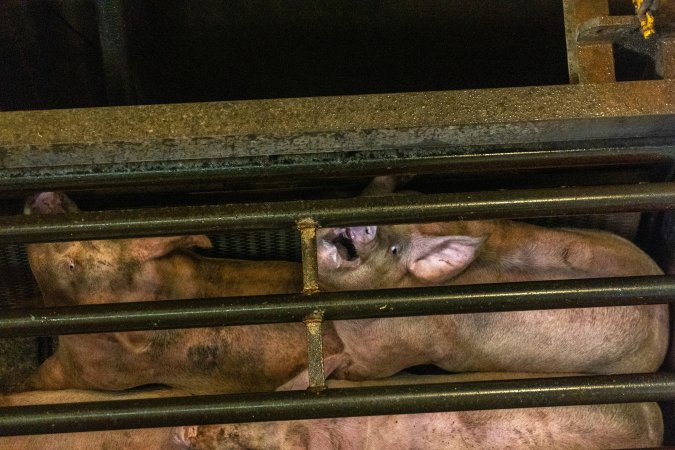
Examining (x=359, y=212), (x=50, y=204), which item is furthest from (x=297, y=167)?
(x=50, y=204)

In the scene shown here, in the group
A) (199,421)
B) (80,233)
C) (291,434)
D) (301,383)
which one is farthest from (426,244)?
(80,233)

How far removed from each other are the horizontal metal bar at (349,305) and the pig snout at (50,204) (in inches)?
23.1

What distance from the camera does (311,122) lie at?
1.58 m

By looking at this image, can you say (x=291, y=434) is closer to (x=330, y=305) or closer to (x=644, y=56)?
(x=330, y=305)

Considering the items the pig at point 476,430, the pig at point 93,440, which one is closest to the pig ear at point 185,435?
the pig at point 476,430

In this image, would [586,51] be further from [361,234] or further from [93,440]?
[93,440]

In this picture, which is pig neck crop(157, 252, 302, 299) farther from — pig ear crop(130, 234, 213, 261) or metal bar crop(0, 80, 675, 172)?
metal bar crop(0, 80, 675, 172)

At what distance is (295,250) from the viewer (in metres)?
2.39

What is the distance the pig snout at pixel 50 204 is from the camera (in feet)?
6.67

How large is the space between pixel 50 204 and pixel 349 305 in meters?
1.10

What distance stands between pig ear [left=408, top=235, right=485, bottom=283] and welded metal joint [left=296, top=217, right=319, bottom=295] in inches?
23.2

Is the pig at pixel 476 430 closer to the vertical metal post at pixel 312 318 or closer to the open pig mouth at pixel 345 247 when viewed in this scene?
the open pig mouth at pixel 345 247

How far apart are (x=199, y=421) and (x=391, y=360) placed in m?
0.90

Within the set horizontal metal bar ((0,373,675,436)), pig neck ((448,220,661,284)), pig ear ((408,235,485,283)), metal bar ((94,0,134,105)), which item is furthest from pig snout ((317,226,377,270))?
metal bar ((94,0,134,105))
